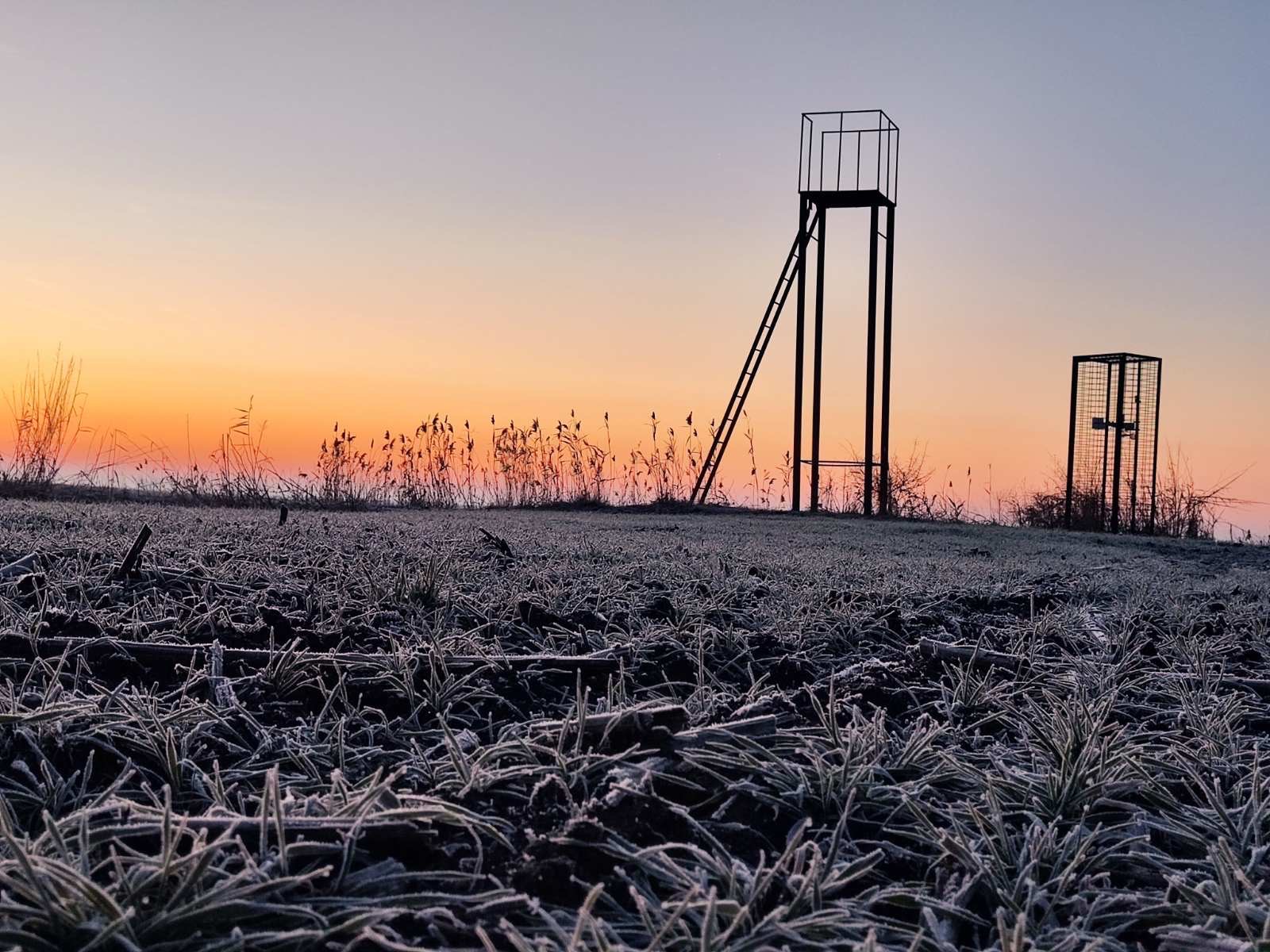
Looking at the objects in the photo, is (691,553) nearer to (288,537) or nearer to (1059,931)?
(288,537)

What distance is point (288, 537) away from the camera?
408 cm

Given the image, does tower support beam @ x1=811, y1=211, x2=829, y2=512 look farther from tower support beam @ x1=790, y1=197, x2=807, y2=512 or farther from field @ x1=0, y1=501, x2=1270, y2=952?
field @ x1=0, y1=501, x2=1270, y2=952

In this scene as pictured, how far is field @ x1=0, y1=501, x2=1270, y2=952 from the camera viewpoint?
3.41 ft

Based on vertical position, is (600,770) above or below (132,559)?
below

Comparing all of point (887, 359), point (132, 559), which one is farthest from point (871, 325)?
point (132, 559)

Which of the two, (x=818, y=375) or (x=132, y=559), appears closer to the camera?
(x=132, y=559)

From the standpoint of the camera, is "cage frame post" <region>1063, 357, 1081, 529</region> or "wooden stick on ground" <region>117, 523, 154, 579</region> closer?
"wooden stick on ground" <region>117, 523, 154, 579</region>

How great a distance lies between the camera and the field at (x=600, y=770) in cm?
104

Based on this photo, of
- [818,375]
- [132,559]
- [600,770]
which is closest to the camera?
[600,770]

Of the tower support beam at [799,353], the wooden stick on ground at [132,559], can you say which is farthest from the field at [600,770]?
the tower support beam at [799,353]

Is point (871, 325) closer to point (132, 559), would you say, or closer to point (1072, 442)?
point (1072, 442)

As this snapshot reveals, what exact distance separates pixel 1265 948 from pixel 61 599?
7.94 ft

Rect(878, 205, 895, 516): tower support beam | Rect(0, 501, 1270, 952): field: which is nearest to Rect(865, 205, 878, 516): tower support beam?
Rect(878, 205, 895, 516): tower support beam

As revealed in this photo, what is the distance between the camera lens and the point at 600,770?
4.65 feet
